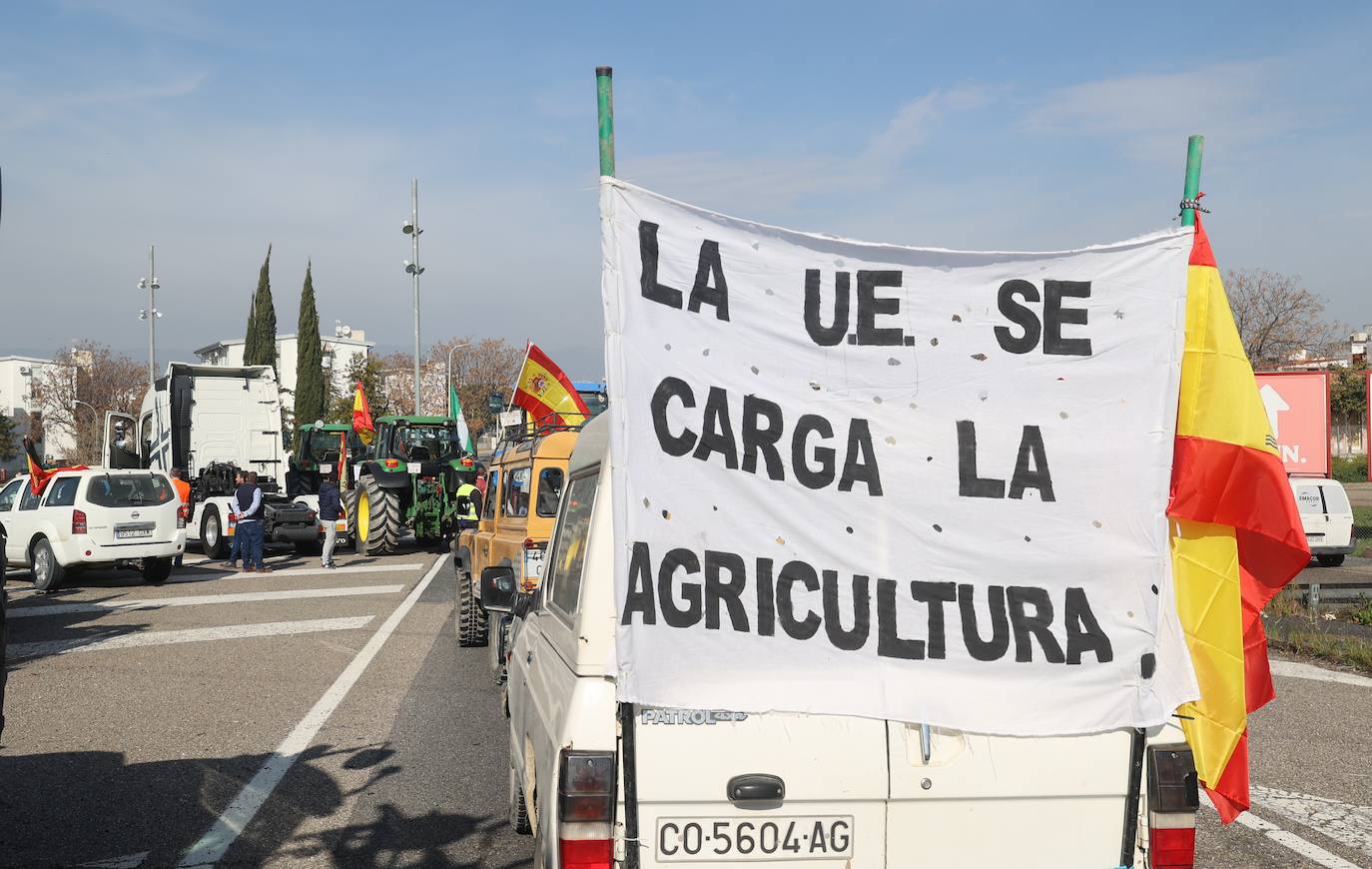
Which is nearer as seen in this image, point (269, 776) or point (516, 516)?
point (269, 776)

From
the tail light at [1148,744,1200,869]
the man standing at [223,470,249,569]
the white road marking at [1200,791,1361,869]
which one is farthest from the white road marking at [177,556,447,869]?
the man standing at [223,470,249,569]

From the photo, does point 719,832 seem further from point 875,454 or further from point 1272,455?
point 1272,455

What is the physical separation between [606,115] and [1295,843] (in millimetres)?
4691

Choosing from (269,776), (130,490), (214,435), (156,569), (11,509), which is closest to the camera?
(269,776)

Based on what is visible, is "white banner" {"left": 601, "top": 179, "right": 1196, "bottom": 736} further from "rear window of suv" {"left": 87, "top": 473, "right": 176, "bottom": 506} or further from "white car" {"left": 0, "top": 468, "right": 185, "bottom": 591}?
"rear window of suv" {"left": 87, "top": 473, "right": 176, "bottom": 506}

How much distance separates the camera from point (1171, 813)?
10.5ft

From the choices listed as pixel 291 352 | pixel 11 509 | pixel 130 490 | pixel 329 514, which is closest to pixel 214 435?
pixel 329 514

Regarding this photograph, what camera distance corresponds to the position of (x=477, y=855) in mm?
5320

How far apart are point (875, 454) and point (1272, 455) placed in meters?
1.53

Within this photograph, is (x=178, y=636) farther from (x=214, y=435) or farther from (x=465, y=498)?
(x=214, y=435)

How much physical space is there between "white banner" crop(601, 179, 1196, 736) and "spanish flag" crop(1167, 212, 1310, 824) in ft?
1.36

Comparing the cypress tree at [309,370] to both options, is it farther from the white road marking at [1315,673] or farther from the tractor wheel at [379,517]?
the white road marking at [1315,673]

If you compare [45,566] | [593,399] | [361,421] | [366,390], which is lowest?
[45,566]

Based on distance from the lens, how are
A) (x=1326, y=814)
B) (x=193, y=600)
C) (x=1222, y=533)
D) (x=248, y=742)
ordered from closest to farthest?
(x=1222, y=533), (x=1326, y=814), (x=248, y=742), (x=193, y=600)
